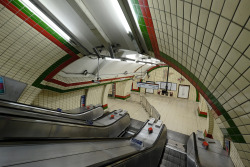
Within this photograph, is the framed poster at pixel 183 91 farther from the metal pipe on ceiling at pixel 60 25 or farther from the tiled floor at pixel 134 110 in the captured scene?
the metal pipe on ceiling at pixel 60 25

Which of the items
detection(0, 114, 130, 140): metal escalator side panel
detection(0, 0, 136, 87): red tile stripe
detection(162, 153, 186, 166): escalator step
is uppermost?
detection(0, 0, 136, 87): red tile stripe

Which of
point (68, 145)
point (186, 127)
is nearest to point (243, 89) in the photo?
point (68, 145)

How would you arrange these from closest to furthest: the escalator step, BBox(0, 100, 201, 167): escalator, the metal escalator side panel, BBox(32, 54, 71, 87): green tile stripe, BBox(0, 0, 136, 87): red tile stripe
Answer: BBox(0, 100, 201, 167): escalator
the metal escalator side panel
BBox(0, 0, 136, 87): red tile stripe
the escalator step
BBox(32, 54, 71, 87): green tile stripe

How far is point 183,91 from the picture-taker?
13.4 m

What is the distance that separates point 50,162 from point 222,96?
101 inches

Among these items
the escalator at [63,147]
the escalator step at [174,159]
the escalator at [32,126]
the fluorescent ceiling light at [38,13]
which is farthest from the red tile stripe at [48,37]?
the escalator step at [174,159]

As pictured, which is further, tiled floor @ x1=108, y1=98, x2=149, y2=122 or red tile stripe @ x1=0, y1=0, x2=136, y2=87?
tiled floor @ x1=108, y1=98, x2=149, y2=122

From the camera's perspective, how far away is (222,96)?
64.4 inches

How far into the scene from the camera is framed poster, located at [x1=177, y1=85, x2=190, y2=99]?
13219 millimetres

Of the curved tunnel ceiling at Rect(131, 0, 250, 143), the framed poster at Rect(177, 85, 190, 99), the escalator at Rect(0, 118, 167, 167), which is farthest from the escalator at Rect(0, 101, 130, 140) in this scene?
the framed poster at Rect(177, 85, 190, 99)

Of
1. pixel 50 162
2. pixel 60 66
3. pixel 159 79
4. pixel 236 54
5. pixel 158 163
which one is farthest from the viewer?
pixel 159 79

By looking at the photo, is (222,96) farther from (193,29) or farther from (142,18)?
(142,18)

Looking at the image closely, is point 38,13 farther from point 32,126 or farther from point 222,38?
point 222,38

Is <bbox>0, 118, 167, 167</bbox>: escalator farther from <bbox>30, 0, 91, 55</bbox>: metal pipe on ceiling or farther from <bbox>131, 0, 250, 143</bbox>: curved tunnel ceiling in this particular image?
<bbox>30, 0, 91, 55</bbox>: metal pipe on ceiling
